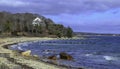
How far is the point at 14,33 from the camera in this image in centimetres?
16700

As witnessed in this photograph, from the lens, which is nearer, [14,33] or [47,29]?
[14,33]

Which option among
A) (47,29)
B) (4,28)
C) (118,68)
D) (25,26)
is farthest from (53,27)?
(118,68)

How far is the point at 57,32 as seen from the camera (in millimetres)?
180875

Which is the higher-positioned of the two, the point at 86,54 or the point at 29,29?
the point at 29,29

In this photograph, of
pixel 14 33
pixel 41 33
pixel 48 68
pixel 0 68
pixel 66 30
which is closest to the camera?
pixel 0 68

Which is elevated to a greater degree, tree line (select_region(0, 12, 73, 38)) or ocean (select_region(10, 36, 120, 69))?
tree line (select_region(0, 12, 73, 38))

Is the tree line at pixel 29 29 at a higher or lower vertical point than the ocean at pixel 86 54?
higher

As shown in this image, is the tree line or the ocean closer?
the ocean

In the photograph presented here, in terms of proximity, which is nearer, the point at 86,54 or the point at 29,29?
the point at 86,54

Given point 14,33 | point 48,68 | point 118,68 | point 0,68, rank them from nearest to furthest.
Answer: point 0,68 < point 48,68 < point 118,68 < point 14,33

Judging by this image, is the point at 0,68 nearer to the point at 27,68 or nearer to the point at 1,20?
the point at 27,68

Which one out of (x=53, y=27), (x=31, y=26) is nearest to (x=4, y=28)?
(x=31, y=26)

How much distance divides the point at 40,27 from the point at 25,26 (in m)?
8.84

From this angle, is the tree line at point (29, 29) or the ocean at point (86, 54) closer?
the ocean at point (86, 54)
